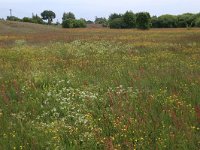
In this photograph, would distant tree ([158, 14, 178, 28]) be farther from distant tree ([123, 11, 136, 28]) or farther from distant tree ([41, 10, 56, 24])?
distant tree ([41, 10, 56, 24])

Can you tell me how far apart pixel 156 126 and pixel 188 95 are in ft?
7.08

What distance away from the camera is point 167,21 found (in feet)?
278

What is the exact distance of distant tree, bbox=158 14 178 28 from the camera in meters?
84.2

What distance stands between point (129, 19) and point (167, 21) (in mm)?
9103

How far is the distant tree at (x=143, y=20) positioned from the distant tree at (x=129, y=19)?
336 inches

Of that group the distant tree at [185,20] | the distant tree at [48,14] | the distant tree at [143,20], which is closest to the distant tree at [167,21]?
the distant tree at [185,20]

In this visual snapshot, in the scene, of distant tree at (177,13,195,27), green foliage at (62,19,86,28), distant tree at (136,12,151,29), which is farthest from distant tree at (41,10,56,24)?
distant tree at (136,12,151,29)

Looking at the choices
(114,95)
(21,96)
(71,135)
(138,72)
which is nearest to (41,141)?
(71,135)

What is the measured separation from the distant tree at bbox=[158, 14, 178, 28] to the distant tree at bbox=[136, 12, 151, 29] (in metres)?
9.71

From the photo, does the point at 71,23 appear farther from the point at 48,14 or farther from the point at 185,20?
the point at 48,14

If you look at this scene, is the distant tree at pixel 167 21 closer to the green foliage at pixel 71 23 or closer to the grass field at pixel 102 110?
the green foliage at pixel 71 23

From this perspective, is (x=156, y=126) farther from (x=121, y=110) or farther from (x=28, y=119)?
(x=28, y=119)

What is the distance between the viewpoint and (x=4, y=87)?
33.4 ft

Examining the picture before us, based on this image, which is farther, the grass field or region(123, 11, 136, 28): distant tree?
region(123, 11, 136, 28): distant tree
